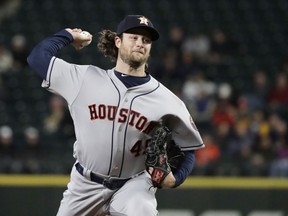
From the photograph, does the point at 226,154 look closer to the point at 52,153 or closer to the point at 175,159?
the point at 52,153

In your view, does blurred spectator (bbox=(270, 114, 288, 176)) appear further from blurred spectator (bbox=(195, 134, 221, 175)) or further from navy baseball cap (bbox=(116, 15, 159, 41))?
navy baseball cap (bbox=(116, 15, 159, 41))

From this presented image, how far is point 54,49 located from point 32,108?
6.40m

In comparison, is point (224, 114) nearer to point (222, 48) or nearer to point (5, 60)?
point (222, 48)

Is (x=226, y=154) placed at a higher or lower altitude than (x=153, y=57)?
lower

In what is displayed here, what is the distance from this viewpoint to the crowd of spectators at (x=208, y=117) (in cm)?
934

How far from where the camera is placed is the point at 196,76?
11.3 metres

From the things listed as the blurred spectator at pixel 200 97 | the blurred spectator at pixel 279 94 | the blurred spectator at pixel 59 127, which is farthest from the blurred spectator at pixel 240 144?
the blurred spectator at pixel 59 127

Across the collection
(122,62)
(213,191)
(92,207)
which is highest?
(122,62)

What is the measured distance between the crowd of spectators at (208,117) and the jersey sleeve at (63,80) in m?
4.11

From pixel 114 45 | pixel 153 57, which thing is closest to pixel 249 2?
pixel 153 57

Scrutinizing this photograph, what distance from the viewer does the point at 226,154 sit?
987 cm

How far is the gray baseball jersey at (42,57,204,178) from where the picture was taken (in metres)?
5.01

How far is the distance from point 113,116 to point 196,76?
639 cm

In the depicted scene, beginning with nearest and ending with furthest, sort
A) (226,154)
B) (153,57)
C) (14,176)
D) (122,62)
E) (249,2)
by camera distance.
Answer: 1. (122,62)
2. (14,176)
3. (226,154)
4. (153,57)
5. (249,2)
